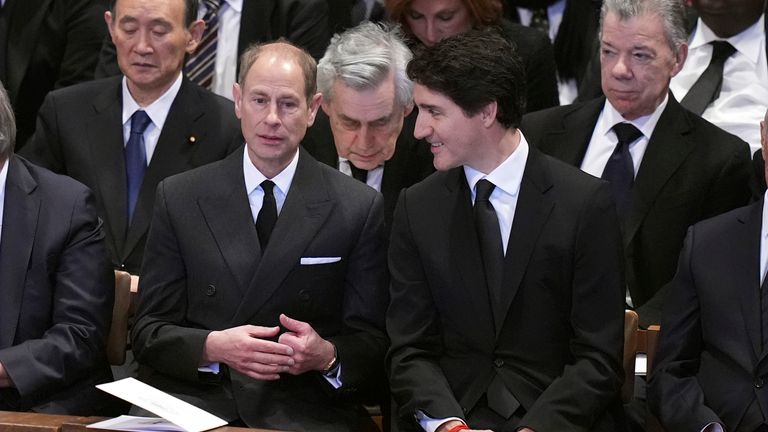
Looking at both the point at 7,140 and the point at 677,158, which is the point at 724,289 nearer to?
the point at 677,158

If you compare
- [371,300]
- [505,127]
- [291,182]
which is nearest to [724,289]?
[505,127]

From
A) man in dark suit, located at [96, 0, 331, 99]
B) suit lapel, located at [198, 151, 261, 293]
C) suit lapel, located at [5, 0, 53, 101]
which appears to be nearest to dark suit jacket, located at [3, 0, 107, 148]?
suit lapel, located at [5, 0, 53, 101]

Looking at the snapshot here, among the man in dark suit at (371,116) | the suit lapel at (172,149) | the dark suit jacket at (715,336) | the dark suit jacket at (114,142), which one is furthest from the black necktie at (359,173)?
the dark suit jacket at (715,336)

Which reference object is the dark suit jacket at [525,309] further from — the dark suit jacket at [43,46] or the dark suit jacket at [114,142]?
the dark suit jacket at [43,46]

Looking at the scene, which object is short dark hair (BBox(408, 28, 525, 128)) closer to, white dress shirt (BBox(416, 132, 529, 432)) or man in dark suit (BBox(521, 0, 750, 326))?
white dress shirt (BBox(416, 132, 529, 432))

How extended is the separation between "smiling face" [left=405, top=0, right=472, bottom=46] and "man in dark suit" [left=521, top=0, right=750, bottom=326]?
65 cm

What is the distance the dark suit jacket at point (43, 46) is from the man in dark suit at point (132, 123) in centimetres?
76

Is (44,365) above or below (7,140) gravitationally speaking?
below

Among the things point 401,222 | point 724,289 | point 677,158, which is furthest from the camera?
point 677,158

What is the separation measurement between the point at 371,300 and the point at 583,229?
2.15 feet

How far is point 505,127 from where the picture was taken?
3658 mm

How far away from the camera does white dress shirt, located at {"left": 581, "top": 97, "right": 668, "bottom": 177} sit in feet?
→ 14.3

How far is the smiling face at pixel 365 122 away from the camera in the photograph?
4.40 meters

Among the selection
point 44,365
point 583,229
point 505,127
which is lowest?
point 44,365
